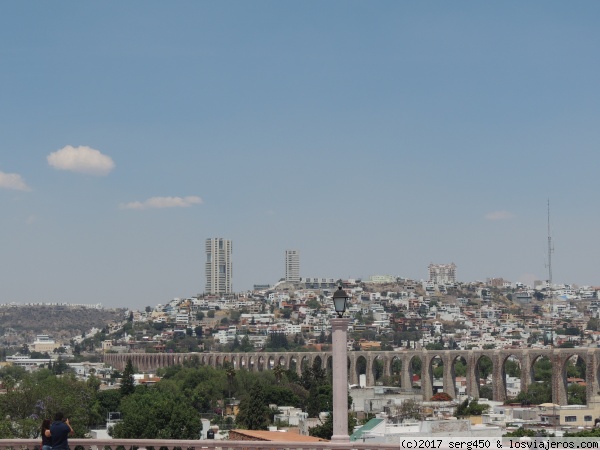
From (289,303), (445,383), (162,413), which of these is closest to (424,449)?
(162,413)

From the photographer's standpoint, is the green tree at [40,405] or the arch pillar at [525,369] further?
the arch pillar at [525,369]

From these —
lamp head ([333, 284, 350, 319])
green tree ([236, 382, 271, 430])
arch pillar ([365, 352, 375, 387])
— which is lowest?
arch pillar ([365, 352, 375, 387])

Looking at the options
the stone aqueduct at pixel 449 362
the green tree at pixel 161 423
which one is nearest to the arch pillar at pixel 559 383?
the stone aqueduct at pixel 449 362

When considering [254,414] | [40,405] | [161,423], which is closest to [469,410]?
[254,414]

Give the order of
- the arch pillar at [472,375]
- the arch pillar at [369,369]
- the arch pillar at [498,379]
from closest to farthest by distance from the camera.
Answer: the arch pillar at [498,379], the arch pillar at [472,375], the arch pillar at [369,369]

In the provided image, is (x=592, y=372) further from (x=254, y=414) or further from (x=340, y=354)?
(x=340, y=354)

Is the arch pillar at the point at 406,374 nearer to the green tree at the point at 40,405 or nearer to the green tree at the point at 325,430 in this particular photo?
the green tree at the point at 40,405

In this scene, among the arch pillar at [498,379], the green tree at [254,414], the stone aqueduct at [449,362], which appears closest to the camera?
the green tree at [254,414]

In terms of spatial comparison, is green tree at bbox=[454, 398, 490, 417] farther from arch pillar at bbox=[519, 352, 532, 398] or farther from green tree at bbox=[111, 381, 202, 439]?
green tree at bbox=[111, 381, 202, 439]

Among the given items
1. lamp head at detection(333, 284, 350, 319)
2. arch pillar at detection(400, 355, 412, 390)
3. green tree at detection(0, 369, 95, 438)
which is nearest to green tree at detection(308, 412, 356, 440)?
green tree at detection(0, 369, 95, 438)

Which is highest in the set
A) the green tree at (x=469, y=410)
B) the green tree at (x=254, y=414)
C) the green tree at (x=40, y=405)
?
the green tree at (x=40, y=405)
